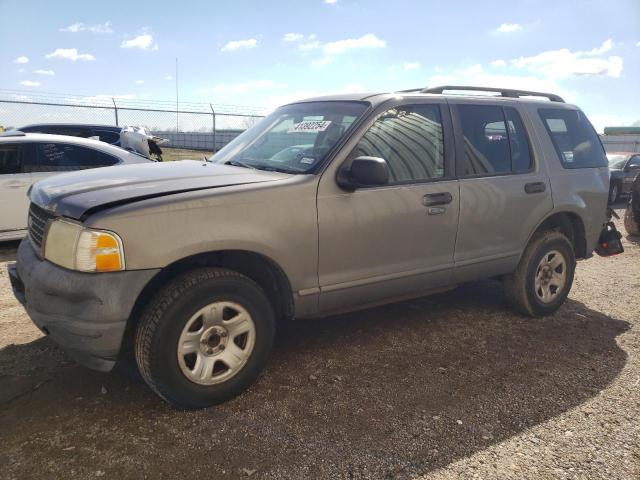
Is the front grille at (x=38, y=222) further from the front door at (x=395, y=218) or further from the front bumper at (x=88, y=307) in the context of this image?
the front door at (x=395, y=218)

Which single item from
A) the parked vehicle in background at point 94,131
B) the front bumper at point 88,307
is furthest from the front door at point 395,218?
the parked vehicle in background at point 94,131

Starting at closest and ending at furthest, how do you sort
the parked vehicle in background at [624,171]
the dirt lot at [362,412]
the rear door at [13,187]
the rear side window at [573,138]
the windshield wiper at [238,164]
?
1. the dirt lot at [362,412]
2. the windshield wiper at [238,164]
3. the rear side window at [573,138]
4. the rear door at [13,187]
5. the parked vehicle in background at [624,171]

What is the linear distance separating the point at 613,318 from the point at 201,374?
3.94 m

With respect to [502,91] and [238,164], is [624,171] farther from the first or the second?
[238,164]

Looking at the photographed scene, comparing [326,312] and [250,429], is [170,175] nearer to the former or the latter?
[326,312]

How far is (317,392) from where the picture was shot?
3.15 m

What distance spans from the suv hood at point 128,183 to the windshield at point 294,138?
0.18 metres

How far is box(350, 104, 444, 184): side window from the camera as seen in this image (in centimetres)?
346

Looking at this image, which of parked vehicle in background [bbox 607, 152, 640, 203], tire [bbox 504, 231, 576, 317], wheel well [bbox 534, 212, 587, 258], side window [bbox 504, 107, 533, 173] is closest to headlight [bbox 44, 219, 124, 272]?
side window [bbox 504, 107, 533, 173]

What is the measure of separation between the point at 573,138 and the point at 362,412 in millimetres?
3433

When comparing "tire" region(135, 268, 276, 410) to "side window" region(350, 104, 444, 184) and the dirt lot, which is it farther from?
"side window" region(350, 104, 444, 184)

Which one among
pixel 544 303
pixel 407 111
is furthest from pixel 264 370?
pixel 544 303

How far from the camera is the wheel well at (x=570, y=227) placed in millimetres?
4614

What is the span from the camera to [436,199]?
3672mm
